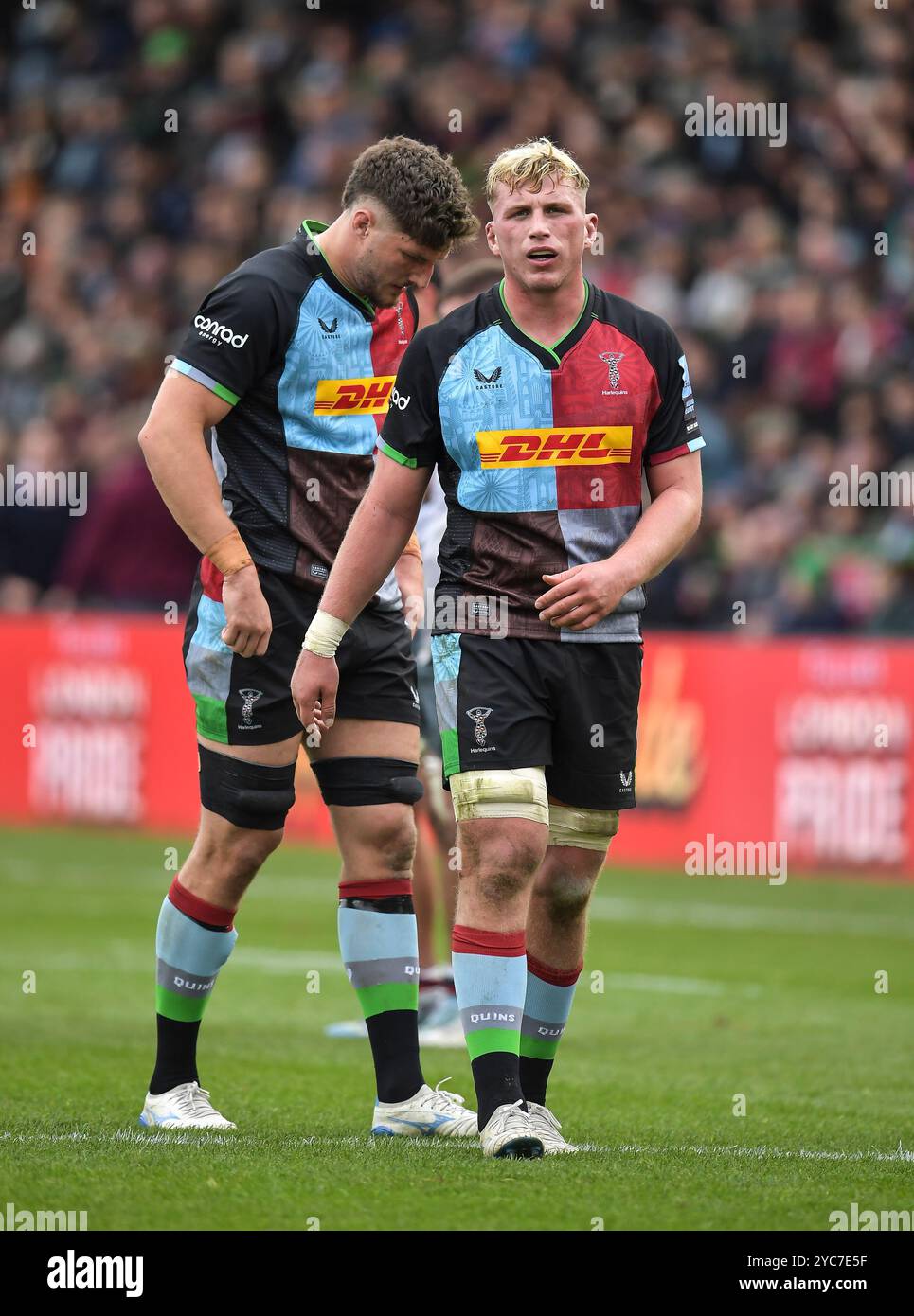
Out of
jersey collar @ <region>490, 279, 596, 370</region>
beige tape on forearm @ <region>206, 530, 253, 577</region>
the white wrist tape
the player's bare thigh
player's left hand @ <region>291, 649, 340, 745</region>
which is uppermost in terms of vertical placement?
jersey collar @ <region>490, 279, 596, 370</region>

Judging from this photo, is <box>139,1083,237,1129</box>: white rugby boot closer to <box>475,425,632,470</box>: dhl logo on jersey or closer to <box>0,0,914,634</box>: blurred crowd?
<box>475,425,632,470</box>: dhl logo on jersey

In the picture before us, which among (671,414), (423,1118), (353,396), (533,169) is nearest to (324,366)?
(353,396)

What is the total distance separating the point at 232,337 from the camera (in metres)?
5.38

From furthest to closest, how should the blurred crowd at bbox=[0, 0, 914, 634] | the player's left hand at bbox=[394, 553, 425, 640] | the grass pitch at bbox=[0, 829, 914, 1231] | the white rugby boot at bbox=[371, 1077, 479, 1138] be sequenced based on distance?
the blurred crowd at bbox=[0, 0, 914, 634] < the player's left hand at bbox=[394, 553, 425, 640] < the white rugby boot at bbox=[371, 1077, 479, 1138] < the grass pitch at bbox=[0, 829, 914, 1231]

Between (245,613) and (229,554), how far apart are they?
0.15m

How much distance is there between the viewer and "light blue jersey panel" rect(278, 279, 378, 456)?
5.52 m

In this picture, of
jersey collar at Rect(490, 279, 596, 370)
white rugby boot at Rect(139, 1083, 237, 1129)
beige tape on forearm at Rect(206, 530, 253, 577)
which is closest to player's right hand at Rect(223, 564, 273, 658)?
beige tape on forearm at Rect(206, 530, 253, 577)

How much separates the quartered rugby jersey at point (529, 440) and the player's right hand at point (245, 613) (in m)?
0.49

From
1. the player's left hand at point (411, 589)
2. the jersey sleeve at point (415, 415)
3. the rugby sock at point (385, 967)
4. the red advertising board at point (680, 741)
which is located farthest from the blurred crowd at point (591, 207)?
the jersey sleeve at point (415, 415)

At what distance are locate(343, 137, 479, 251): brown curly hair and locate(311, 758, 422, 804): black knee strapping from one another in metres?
1.35

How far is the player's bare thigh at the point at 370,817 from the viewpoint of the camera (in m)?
5.54

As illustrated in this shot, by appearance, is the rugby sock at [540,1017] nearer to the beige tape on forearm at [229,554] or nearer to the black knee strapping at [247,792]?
the black knee strapping at [247,792]

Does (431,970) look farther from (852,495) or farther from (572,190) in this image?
(852,495)

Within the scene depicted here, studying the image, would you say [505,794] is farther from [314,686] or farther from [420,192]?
[420,192]
